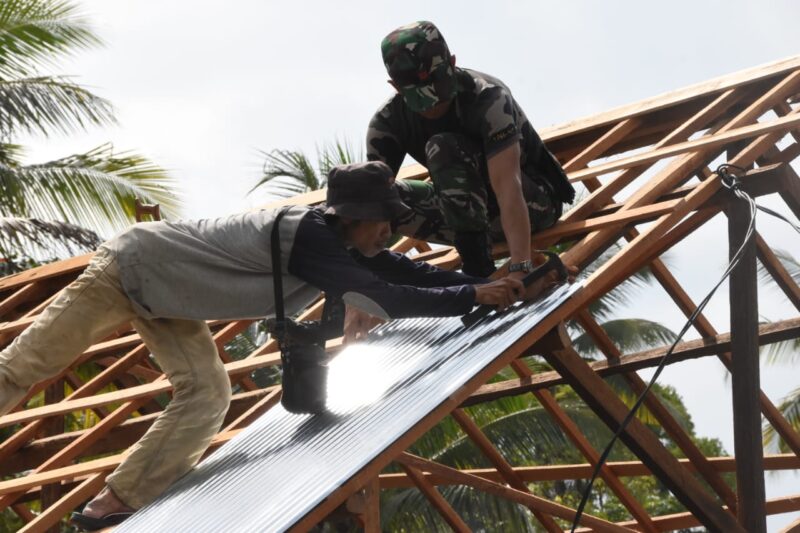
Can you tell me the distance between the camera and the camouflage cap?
5117 millimetres

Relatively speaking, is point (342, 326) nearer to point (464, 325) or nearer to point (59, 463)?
point (464, 325)

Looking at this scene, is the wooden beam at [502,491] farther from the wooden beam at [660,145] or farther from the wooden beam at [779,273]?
the wooden beam at [779,273]

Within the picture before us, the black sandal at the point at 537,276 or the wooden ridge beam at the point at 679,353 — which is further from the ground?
the black sandal at the point at 537,276

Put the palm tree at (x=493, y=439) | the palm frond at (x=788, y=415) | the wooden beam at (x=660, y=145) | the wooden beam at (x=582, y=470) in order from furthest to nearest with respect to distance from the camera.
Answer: the palm frond at (x=788, y=415), the palm tree at (x=493, y=439), the wooden beam at (x=582, y=470), the wooden beam at (x=660, y=145)

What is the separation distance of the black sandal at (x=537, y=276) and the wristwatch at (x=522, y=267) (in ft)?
0.16

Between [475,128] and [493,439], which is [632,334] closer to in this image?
[493,439]

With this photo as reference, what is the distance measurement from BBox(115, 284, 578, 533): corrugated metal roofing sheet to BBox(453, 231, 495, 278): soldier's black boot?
1.05 ft

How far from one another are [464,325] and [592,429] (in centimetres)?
1608

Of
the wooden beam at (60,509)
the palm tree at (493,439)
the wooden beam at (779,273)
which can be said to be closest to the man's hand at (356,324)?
the wooden beam at (60,509)

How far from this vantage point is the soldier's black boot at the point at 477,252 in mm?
5527

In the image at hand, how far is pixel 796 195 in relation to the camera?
21.4 ft

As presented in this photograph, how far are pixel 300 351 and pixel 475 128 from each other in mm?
1328

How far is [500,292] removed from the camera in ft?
15.4

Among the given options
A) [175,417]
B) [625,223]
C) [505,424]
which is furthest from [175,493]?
[505,424]
